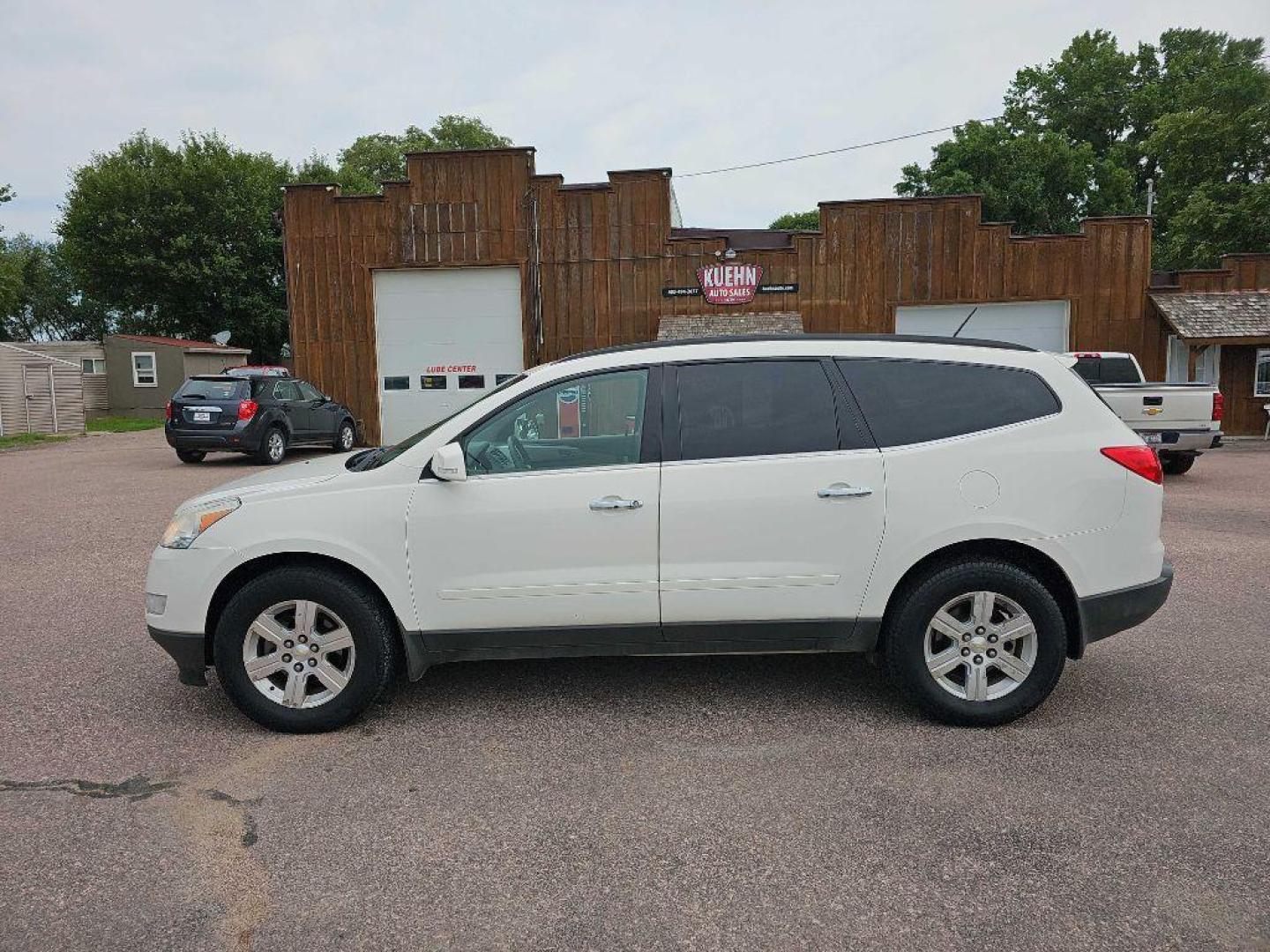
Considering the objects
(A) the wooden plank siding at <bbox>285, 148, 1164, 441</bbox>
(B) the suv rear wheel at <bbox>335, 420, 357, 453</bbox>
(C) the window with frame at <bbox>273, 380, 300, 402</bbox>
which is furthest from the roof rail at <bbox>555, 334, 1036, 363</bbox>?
(B) the suv rear wheel at <bbox>335, 420, 357, 453</bbox>

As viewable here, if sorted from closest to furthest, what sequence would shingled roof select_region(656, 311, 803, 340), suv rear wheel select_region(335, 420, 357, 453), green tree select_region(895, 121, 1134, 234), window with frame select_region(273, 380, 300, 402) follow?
window with frame select_region(273, 380, 300, 402)
shingled roof select_region(656, 311, 803, 340)
suv rear wheel select_region(335, 420, 357, 453)
green tree select_region(895, 121, 1134, 234)

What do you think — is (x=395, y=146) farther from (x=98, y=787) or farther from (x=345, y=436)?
(x=98, y=787)

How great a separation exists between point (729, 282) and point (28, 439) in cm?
1874

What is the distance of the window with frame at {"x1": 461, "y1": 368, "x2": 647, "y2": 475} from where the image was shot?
3.96m

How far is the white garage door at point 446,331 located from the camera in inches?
763

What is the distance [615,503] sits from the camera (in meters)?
3.83

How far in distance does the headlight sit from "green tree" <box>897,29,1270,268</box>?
26711 millimetres

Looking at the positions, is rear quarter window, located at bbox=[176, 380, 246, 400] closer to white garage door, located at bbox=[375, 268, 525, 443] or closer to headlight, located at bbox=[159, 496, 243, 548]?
white garage door, located at bbox=[375, 268, 525, 443]

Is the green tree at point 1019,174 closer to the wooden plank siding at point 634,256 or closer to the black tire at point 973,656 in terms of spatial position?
the wooden plank siding at point 634,256

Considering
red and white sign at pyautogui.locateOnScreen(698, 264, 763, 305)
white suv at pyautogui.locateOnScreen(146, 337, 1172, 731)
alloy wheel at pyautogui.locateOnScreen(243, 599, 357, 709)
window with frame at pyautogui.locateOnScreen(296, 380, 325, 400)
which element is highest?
red and white sign at pyautogui.locateOnScreen(698, 264, 763, 305)

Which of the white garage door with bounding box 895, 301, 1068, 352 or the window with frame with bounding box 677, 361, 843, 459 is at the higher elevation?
the white garage door with bounding box 895, 301, 1068, 352

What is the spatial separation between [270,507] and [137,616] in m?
2.86

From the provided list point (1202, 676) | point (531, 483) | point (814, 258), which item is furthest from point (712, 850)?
point (814, 258)

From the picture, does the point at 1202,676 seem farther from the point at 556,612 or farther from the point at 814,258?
the point at 814,258
